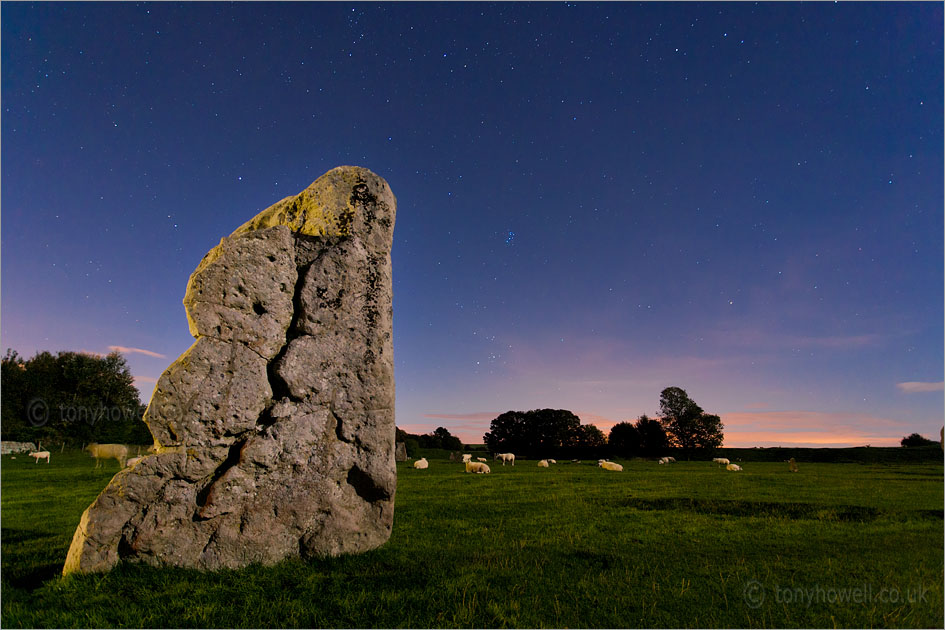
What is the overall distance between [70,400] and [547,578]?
69213 mm

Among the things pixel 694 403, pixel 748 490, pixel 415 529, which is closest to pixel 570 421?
pixel 694 403

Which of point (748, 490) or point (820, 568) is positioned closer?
point (820, 568)

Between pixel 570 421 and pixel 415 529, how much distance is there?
62.3m

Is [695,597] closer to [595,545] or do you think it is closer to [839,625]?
[839,625]

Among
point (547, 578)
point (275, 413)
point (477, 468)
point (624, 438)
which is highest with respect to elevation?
point (275, 413)

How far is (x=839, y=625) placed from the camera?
5.55m

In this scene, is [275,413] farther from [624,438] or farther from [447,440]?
[447,440]

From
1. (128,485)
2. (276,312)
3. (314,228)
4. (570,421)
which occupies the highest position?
(314,228)

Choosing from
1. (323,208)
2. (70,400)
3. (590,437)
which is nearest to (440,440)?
(590,437)

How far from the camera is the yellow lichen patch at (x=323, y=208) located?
9.09 m

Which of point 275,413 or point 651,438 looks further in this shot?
point 651,438

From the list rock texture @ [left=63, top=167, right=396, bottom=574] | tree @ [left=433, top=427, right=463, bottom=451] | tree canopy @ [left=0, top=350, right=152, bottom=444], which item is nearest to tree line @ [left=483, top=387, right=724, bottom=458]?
tree @ [left=433, top=427, right=463, bottom=451]

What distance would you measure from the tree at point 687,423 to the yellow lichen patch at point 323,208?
7334 centimetres

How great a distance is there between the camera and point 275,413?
7.70 m
